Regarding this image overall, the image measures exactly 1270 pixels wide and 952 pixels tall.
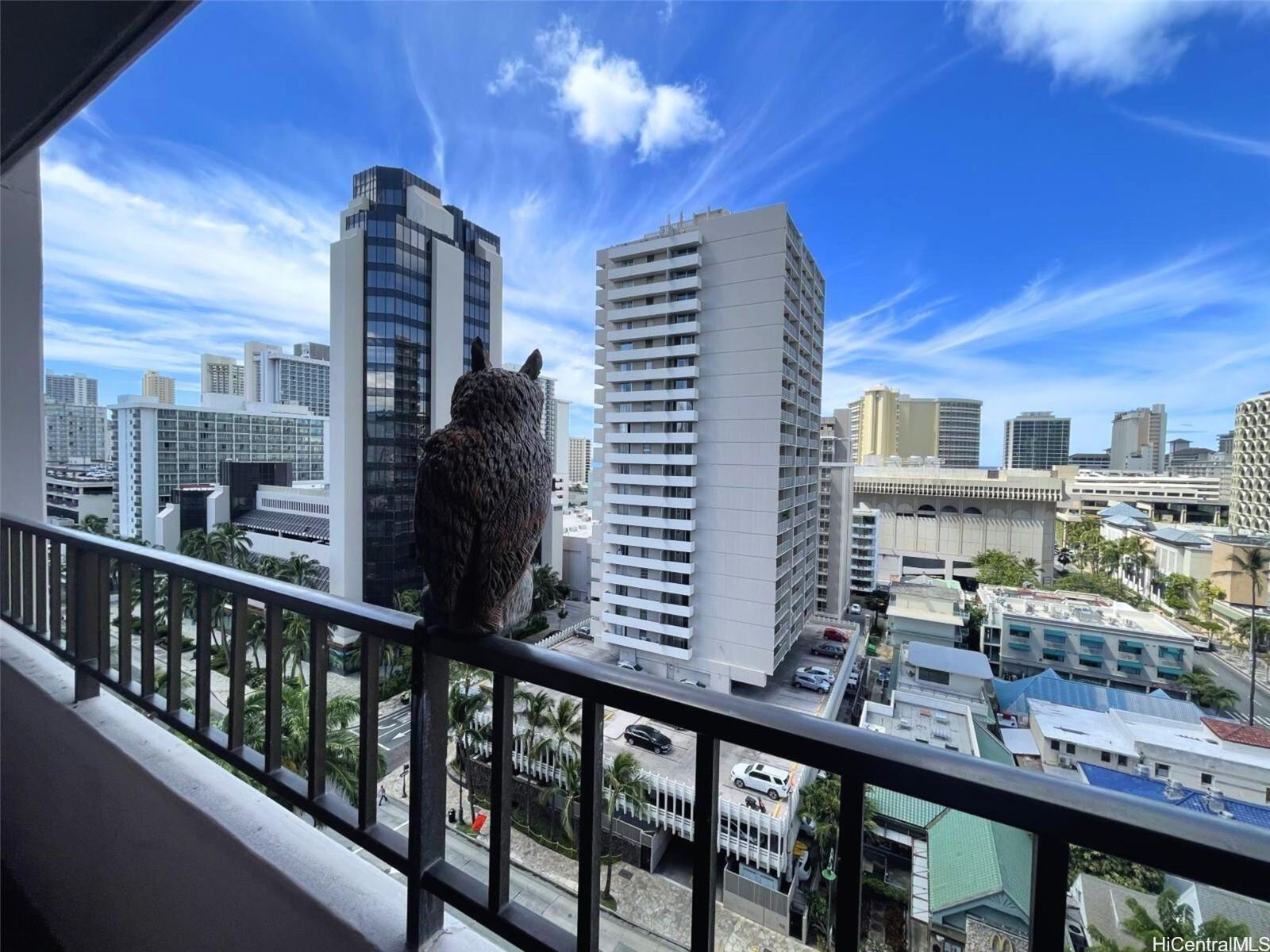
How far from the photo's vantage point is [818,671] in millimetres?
8789

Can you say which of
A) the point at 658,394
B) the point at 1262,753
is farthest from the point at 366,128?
the point at 658,394

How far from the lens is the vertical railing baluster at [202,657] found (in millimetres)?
977

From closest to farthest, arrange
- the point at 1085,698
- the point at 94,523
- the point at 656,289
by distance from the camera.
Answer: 1. the point at 94,523
2. the point at 1085,698
3. the point at 656,289

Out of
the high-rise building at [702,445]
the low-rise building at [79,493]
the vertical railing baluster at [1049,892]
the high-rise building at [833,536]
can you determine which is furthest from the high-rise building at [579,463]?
the vertical railing baluster at [1049,892]

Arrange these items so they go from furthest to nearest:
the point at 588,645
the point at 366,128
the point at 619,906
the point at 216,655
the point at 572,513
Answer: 1. the point at 572,513
2. the point at 588,645
3. the point at 366,128
4. the point at 216,655
5. the point at 619,906

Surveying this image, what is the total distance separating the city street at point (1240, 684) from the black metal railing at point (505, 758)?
4746 mm

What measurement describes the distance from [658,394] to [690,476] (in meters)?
1.55

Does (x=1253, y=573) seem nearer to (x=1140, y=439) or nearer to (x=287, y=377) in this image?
(x=1140, y=439)

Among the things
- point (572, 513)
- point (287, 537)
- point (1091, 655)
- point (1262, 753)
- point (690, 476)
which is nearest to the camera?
point (1262, 753)

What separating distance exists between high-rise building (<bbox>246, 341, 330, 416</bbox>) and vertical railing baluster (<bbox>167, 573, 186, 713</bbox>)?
251cm

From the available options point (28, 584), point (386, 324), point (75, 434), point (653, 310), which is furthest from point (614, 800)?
point (653, 310)

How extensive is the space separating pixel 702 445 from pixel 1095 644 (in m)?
5.59

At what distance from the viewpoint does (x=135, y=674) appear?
123 cm

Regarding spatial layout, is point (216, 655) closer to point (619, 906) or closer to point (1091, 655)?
point (619, 906)
